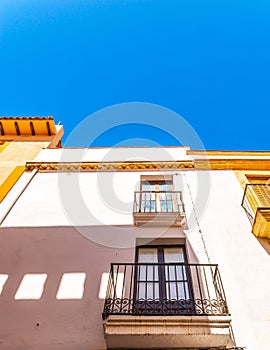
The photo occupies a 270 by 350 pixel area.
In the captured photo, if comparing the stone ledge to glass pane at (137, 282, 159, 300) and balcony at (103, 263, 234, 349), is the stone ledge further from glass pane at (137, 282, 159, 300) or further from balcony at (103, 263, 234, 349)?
glass pane at (137, 282, 159, 300)

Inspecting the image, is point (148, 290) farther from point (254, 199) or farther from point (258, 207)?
point (254, 199)

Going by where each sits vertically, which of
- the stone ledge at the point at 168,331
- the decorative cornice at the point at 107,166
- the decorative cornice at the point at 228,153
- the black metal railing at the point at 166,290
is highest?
the decorative cornice at the point at 228,153

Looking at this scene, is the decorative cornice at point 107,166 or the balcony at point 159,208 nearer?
the balcony at point 159,208

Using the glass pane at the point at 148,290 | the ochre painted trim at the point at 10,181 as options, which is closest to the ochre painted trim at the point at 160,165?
the ochre painted trim at the point at 10,181

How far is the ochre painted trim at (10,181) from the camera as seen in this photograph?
847 cm

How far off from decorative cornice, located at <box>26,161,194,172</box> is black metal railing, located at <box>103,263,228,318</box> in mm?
4521

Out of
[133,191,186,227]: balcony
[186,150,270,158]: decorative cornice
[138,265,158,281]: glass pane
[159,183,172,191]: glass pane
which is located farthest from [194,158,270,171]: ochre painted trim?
[138,265,158,281]: glass pane

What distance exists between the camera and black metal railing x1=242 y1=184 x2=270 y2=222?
7132 mm

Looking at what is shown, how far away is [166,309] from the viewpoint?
5.05 metres

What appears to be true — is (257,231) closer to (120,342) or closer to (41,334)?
(120,342)

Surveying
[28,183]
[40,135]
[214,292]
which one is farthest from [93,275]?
[40,135]

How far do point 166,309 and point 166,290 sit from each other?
19.5 inches

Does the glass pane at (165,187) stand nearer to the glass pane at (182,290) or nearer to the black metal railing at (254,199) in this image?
the black metal railing at (254,199)

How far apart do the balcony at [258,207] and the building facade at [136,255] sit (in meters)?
0.03
